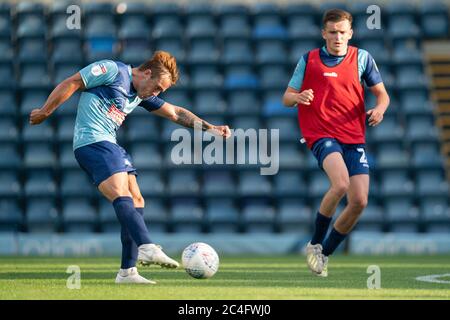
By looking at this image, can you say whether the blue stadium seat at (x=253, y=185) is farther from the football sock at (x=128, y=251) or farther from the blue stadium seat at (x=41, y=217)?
the football sock at (x=128, y=251)

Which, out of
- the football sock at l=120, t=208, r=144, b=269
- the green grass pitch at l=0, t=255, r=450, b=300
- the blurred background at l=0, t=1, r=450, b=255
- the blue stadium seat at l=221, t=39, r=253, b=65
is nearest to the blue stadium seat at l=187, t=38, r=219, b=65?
the blurred background at l=0, t=1, r=450, b=255

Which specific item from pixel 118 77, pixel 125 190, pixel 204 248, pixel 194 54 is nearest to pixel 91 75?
pixel 118 77

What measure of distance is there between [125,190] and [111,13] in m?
10.0

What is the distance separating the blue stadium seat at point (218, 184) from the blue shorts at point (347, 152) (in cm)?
646

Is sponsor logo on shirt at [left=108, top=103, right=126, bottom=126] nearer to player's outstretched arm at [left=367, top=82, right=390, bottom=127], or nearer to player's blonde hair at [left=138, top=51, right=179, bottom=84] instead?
player's blonde hair at [left=138, top=51, right=179, bottom=84]

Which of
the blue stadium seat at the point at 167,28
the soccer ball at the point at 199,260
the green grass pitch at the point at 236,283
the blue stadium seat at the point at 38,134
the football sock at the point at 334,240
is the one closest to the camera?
the green grass pitch at the point at 236,283

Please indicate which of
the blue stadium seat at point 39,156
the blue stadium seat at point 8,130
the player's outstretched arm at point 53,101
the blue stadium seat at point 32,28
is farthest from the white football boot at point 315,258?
the blue stadium seat at point 32,28

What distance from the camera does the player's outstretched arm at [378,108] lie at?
25.0ft

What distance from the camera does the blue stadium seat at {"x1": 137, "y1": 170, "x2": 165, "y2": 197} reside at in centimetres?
1445

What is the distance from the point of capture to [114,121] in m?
7.22

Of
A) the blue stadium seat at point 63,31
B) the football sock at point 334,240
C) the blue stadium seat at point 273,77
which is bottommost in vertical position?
the football sock at point 334,240

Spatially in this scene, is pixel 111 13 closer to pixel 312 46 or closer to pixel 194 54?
pixel 194 54

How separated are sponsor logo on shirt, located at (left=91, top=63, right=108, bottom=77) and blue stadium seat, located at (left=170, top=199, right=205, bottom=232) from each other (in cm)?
735

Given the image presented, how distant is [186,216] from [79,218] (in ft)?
5.06
